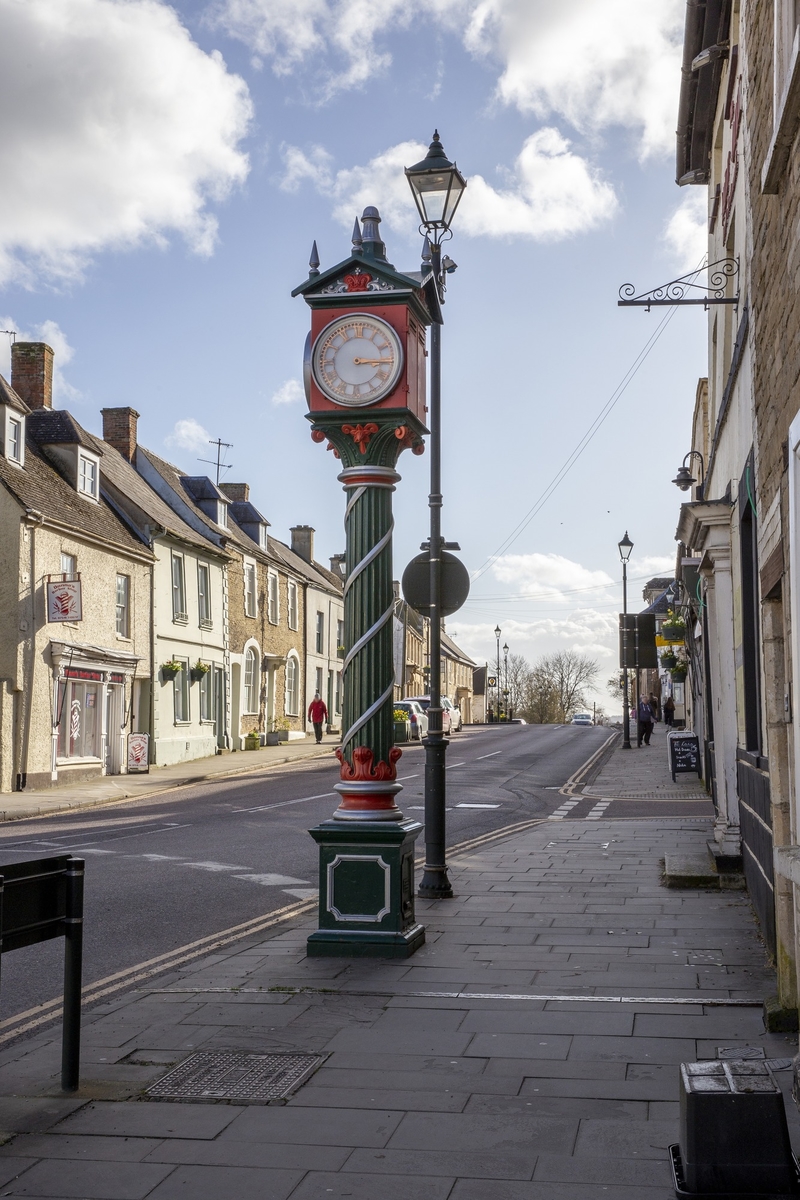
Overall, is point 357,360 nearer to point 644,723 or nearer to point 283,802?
point 283,802

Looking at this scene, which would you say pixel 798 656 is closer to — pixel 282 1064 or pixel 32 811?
pixel 282 1064

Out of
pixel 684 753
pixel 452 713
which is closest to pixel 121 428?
pixel 452 713

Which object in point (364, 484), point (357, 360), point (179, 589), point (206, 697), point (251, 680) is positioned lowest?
point (206, 697)

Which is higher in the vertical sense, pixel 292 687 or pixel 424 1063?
pixel 292 687

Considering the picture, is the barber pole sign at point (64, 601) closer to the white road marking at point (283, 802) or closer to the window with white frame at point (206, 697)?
the white road marking at point (283, 802)

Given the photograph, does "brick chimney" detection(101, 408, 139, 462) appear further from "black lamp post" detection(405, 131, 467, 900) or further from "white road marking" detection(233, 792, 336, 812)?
"black lamp post" detection(405, 131, 467, 900)

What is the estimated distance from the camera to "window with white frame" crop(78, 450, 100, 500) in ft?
93.9


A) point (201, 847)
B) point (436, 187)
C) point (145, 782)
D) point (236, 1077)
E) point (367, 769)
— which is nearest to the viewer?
point (236, 1077)

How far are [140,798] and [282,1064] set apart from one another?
1907 cm

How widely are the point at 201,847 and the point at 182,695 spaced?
63.6ft

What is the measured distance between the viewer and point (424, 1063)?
202 inches

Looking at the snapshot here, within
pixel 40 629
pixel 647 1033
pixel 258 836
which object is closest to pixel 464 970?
pixel 647 1033

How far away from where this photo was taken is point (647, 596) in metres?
85.2

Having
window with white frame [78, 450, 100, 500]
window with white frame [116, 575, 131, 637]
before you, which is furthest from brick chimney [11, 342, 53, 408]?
window with white frame [116, 575, 131, 637]
